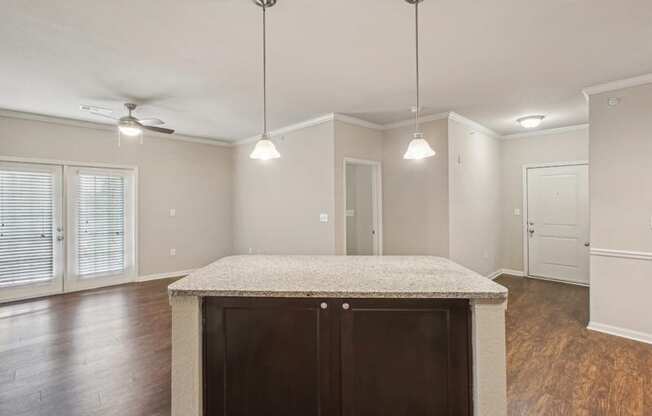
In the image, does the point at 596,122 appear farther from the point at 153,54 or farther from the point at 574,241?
the point at 153,54

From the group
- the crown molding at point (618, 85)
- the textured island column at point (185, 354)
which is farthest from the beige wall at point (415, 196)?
the textured island column at point (185, 354)

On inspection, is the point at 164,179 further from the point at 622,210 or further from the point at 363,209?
the point at 622,210

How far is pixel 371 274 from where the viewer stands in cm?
182

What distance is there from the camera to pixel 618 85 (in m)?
3.19

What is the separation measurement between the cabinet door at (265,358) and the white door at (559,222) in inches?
209

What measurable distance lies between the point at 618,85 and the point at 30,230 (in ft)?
24.4

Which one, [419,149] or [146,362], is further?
[146,362]

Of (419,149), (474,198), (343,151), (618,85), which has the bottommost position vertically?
(474,198)

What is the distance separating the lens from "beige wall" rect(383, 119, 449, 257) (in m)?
4.37

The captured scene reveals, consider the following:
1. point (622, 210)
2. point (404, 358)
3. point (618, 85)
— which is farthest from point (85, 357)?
point (618, 85)

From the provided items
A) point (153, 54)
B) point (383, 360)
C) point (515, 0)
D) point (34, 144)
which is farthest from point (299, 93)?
point (34, 144)

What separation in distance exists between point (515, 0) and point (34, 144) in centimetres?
590

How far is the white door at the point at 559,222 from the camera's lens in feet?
16.5

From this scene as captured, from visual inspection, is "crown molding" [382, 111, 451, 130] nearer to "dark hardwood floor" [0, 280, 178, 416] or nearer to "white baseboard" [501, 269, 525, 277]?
"white baseboard" [501, 269, 525, 277]
